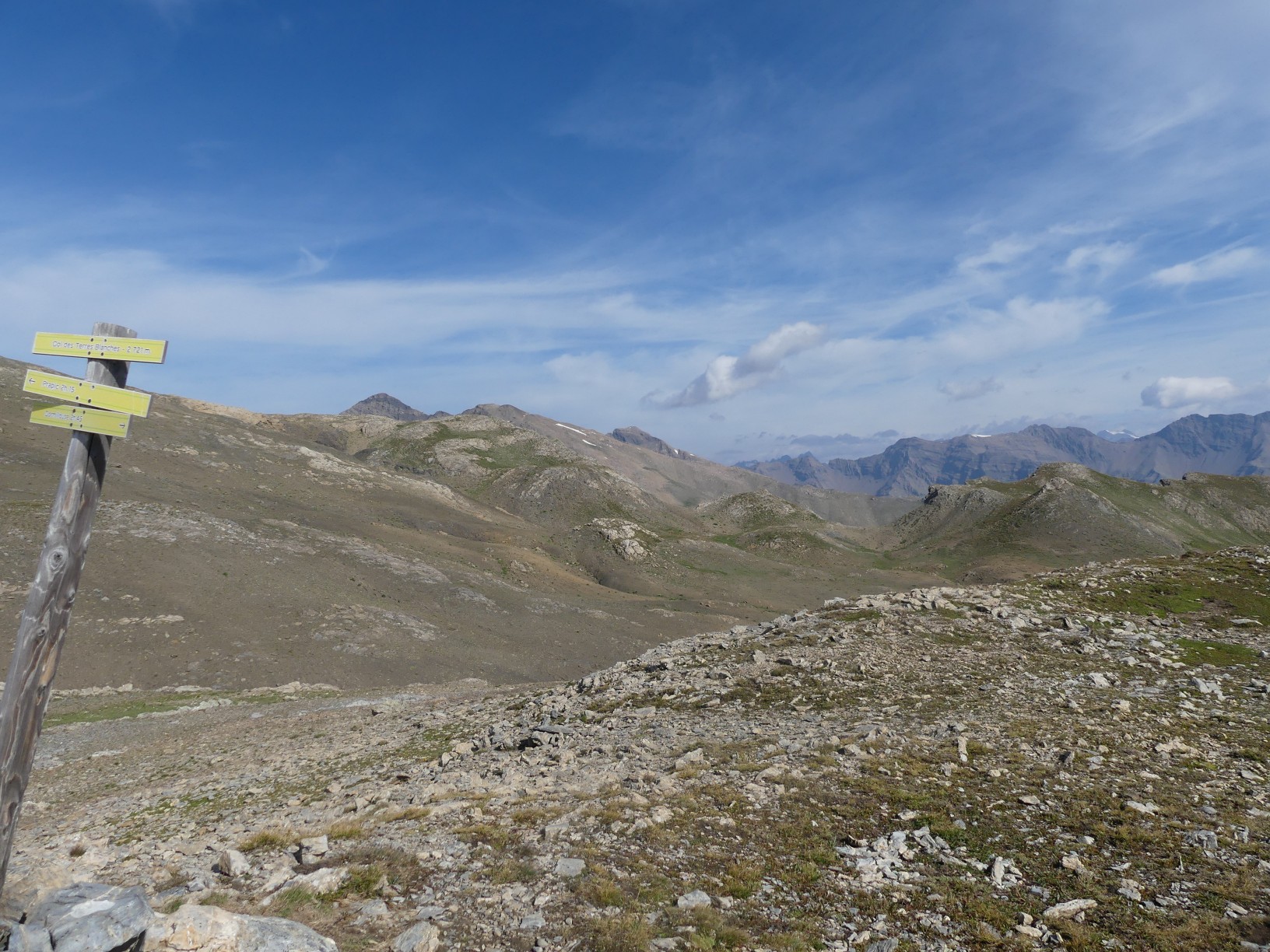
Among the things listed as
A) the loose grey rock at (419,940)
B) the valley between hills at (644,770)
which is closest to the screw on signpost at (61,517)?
the valley between hills at (644,770)

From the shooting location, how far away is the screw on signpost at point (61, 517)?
7.93 metres

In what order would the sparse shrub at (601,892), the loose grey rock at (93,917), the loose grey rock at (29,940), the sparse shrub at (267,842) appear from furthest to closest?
the sparse shrub at (267,842) → the sparse shrub at (601,892) → the loose grey rock at (93,917) → the loose grey rock at (29,940)

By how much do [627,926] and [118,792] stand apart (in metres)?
20.7

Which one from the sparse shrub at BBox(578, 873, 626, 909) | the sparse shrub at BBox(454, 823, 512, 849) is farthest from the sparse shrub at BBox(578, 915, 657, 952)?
the sparse shrub at BBox(454, 823, 512, 849)

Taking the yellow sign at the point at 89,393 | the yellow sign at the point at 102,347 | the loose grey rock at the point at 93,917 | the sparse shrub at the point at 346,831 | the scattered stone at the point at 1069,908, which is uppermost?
the yellow sign at the point at 102,347

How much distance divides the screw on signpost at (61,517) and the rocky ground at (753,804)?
1836mm

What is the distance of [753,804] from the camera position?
13.5 m

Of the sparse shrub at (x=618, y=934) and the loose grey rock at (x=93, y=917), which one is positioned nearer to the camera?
the loose grey rock at (x=93, y=917)

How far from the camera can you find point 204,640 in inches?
1801

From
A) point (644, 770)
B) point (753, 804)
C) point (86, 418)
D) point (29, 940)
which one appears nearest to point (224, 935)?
point (29, 940)

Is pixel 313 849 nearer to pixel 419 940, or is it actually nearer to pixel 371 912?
pixel 371 912

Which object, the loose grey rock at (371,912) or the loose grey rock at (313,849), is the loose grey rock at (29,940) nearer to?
the loose grey rock at (371,912)

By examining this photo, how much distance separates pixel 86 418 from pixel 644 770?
1404cm

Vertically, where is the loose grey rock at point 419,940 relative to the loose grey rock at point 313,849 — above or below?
above
